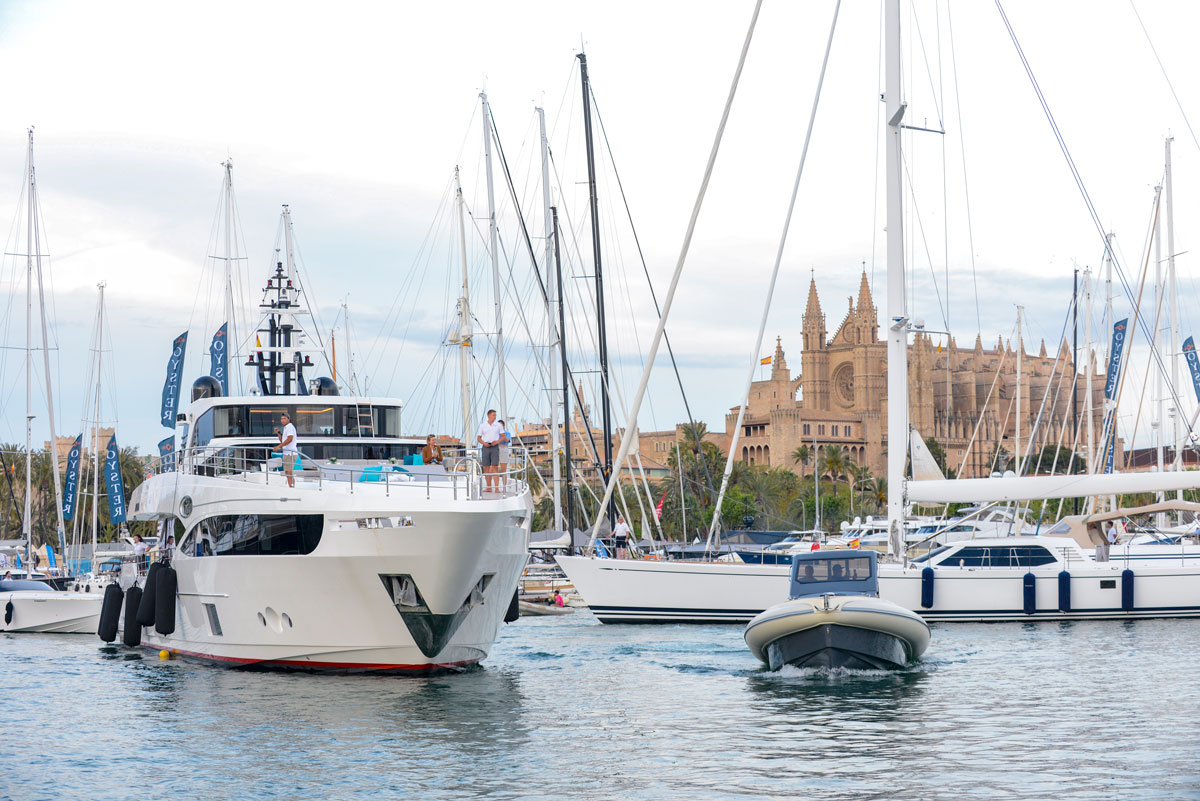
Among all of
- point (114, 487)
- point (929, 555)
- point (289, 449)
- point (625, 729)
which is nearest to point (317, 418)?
point (289, 449)

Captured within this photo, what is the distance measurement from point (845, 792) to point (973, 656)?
40.5 ft

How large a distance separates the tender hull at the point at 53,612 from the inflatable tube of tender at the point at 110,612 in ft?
19.2

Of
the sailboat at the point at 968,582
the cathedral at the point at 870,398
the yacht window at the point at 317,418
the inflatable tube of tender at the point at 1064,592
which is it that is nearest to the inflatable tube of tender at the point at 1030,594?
the sailboat at the point at 968,582

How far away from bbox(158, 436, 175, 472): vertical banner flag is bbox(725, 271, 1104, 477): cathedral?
133m

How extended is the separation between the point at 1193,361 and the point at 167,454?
112 ft

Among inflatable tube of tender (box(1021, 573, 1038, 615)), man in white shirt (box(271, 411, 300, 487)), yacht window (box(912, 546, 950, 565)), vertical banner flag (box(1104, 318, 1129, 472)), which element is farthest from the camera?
vertical banner flag (box(1104, 318, 1129, 472))

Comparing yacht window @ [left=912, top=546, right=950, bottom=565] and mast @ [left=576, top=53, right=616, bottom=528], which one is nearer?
yacht window @ [left=912, top=546, right=950, bottom=565]

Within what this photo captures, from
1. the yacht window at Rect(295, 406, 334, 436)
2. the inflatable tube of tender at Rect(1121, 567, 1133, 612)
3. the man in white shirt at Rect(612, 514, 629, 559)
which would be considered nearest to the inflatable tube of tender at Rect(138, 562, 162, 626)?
the yacht window at Rect(295, 406, 334, 436)

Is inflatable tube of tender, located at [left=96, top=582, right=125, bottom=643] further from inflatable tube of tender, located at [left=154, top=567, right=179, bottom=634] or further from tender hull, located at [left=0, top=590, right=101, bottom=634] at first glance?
tender hull, located at [left=0, top=590, right=101, bottom=634]

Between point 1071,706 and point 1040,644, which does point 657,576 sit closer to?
point 1040,644

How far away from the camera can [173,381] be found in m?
31.5

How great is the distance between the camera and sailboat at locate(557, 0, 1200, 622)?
28.6 m

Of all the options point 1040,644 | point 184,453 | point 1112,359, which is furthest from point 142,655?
point 1112,359

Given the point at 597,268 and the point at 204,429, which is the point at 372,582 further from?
the point at 597,268
